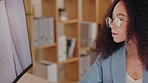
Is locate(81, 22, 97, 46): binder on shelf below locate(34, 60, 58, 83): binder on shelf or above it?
above

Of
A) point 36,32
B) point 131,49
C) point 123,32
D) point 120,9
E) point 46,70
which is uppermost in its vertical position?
point 120,9

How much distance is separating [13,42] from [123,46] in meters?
0.60

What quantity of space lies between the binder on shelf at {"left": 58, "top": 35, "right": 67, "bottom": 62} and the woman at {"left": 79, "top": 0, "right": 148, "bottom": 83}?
194 cm

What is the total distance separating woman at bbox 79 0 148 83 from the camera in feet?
4.00

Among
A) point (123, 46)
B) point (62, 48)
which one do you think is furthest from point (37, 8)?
point (123, 46)

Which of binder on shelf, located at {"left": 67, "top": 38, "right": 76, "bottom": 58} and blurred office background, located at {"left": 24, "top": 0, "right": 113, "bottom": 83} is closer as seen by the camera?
blurred office background, located at {"left": 24, "top": 0, "right": 113, "bottom": 83}

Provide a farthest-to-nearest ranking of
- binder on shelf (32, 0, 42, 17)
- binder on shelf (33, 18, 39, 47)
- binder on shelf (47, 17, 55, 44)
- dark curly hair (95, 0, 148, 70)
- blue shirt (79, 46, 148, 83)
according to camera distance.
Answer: binder on shelf (32, 0, 42, 17), binder on shelf (47, 17, 55, 44), binder on shelf (33, 18, 39, 47), blue shirt (79, 46, 148, 83), dark curly hair (95, 0, 148, 70)

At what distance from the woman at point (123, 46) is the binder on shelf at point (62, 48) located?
1.94 m

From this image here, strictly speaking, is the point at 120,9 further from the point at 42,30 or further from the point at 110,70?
the point at 42,30

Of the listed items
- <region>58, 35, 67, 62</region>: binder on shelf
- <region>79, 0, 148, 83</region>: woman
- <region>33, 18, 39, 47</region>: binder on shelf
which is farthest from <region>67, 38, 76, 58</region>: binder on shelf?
<region>79, 0, 148, 83</region>: woman

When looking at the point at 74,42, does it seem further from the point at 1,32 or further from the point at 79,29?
the point at 1,32

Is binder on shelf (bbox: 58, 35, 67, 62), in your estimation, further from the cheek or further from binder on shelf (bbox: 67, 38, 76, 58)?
the cheek

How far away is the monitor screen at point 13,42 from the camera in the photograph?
40.9 inches

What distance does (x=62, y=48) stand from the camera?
346cm
